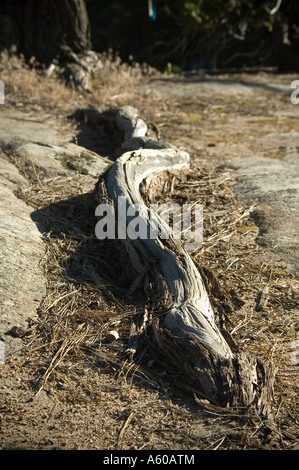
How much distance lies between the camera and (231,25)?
1327cm

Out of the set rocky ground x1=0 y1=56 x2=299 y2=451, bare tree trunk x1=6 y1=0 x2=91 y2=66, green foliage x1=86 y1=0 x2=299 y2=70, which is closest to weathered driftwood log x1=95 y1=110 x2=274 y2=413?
rocky ground x1=0 y1=56 x2=299 y2=451

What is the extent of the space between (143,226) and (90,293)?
0.55m

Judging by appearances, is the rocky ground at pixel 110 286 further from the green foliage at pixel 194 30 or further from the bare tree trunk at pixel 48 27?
the green foliage at pixel 194 30

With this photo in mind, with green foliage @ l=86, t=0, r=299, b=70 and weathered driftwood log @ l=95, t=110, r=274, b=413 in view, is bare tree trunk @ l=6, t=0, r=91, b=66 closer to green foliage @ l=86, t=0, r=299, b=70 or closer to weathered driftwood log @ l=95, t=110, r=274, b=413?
green foliage @ l=86, t=0, r=299, b=70

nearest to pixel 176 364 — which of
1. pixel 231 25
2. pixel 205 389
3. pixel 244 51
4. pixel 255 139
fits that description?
pixel 205 389

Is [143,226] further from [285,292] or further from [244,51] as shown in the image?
[244,51]

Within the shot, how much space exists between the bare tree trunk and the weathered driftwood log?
5.04 metres

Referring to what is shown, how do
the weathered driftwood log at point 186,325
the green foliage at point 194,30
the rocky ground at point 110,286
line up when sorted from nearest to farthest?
the rocky ground at point 110,286, the weathered driftwood log at point 186,325, the green foliage at point 194,30

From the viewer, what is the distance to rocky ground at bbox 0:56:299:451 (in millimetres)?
2605

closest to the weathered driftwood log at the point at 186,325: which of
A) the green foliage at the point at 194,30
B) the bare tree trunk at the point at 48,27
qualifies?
the bare tree trunk at the point at 48,27

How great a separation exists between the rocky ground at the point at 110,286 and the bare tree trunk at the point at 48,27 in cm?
207

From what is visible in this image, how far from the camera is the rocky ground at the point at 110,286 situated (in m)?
2.61

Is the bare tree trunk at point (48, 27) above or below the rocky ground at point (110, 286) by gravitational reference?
above

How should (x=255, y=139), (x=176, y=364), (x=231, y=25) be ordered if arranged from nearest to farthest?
(x=176, y=364)
(x=255, y=139)
(x=231, y=25)
